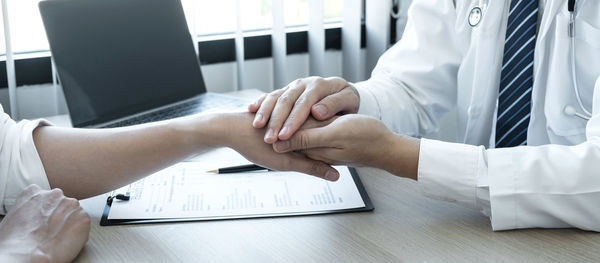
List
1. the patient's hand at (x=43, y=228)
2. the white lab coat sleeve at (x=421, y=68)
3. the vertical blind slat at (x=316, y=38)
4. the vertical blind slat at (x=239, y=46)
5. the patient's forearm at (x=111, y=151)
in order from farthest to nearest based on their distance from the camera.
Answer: the vertical blind slat at (x=316, y=38) → the vertical blind slat at (x=239, y=46) → the white lab coat sleeve at (x=421, y=68) → the patient's forearm at (x=111, y=151) → the patient's hand at (x=43, y=228)

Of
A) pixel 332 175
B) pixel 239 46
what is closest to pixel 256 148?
pixel 332 175

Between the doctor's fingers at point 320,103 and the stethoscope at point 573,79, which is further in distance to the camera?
the stethoscope at point 573,79

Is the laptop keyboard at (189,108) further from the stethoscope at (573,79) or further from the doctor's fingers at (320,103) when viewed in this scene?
the stethoscope at (573,79)

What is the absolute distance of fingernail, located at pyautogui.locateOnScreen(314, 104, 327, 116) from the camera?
1.20 meters

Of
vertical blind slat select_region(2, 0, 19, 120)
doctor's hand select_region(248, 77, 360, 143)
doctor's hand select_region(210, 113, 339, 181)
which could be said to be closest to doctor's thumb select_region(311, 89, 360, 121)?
doctor's hand select_region(248, 77, 360, 143)

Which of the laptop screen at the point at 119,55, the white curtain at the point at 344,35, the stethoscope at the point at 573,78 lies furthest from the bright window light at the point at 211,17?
the stethoscope at the point at 573,78

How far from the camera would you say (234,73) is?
196 cm

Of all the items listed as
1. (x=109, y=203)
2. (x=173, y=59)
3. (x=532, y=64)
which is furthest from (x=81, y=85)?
(x=532, y=64)

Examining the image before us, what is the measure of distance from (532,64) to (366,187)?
50 cm

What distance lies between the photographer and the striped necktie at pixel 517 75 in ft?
4.52

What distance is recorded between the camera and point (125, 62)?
1.55 meters

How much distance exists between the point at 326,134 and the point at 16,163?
0.53 metres

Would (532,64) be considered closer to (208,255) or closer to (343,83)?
(343,83)

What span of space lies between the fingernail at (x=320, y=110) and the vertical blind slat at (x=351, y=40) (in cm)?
87
